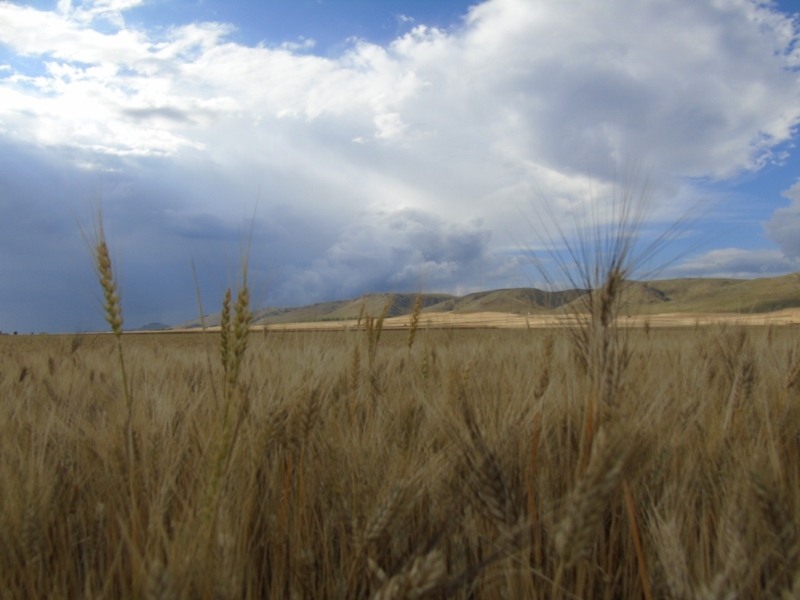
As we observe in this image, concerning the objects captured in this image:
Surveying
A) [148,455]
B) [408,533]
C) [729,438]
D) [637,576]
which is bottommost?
[637,576]

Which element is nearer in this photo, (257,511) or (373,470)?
(373,470)

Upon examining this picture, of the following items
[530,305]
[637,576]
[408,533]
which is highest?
[530,305]

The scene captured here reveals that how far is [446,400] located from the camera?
1882 mm

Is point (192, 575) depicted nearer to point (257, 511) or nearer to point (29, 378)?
point (257, 511)

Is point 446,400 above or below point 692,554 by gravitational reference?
above

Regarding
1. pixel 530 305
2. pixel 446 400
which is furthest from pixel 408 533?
pixel 530 305

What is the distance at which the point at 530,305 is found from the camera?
3.35m

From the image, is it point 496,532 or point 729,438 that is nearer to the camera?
point 496,532

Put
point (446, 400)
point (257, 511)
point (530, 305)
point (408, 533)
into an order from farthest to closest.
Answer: point (530, 305) → point (446, 400) → point (257, 511) → point (408, 533)

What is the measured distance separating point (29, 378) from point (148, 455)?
301 centimetres

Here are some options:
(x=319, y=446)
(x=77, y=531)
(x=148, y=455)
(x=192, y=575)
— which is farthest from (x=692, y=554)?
(x=77, y=531)

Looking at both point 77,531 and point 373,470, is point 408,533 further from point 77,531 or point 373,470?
point 77,531

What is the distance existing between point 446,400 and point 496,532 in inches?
24.7

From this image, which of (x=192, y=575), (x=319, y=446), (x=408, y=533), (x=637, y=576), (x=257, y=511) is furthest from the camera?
(x=319, y=446)
